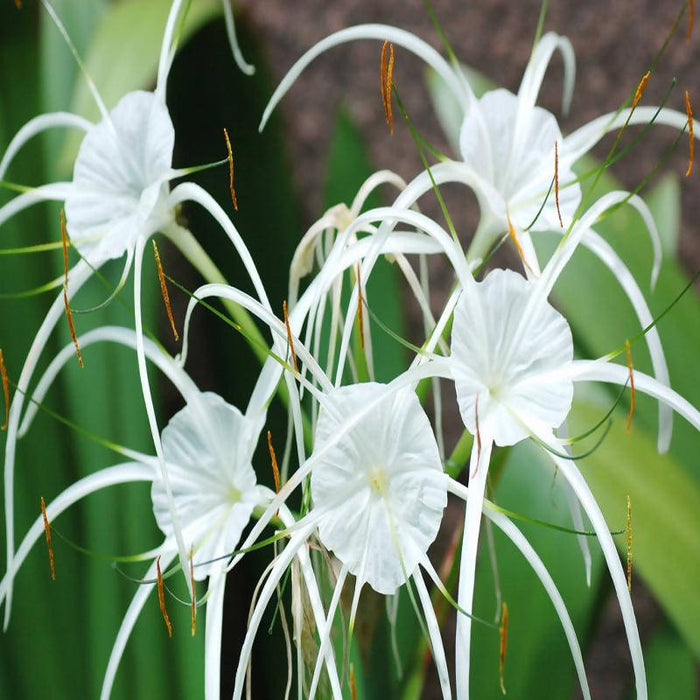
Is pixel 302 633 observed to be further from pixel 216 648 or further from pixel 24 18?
pixel 24 18

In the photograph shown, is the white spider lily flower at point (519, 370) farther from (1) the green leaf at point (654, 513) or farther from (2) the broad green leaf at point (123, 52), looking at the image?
(2) the broad green leaf at point (123, 52)

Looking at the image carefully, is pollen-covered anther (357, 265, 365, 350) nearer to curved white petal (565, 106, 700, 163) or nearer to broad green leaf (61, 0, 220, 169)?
curved white petal (565, 106, 700, 163)

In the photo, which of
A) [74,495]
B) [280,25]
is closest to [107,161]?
[74,495]

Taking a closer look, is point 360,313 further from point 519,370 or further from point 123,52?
point 123,52

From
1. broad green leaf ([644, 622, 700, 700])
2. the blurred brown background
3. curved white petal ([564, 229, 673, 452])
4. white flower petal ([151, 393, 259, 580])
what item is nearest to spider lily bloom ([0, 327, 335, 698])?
white flower petal ([151, 393, 259, 580])

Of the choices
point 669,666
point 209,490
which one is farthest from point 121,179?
point 669,666

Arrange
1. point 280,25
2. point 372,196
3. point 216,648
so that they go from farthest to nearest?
1. point 280,25
2. point 372,196
3. point 216,648
